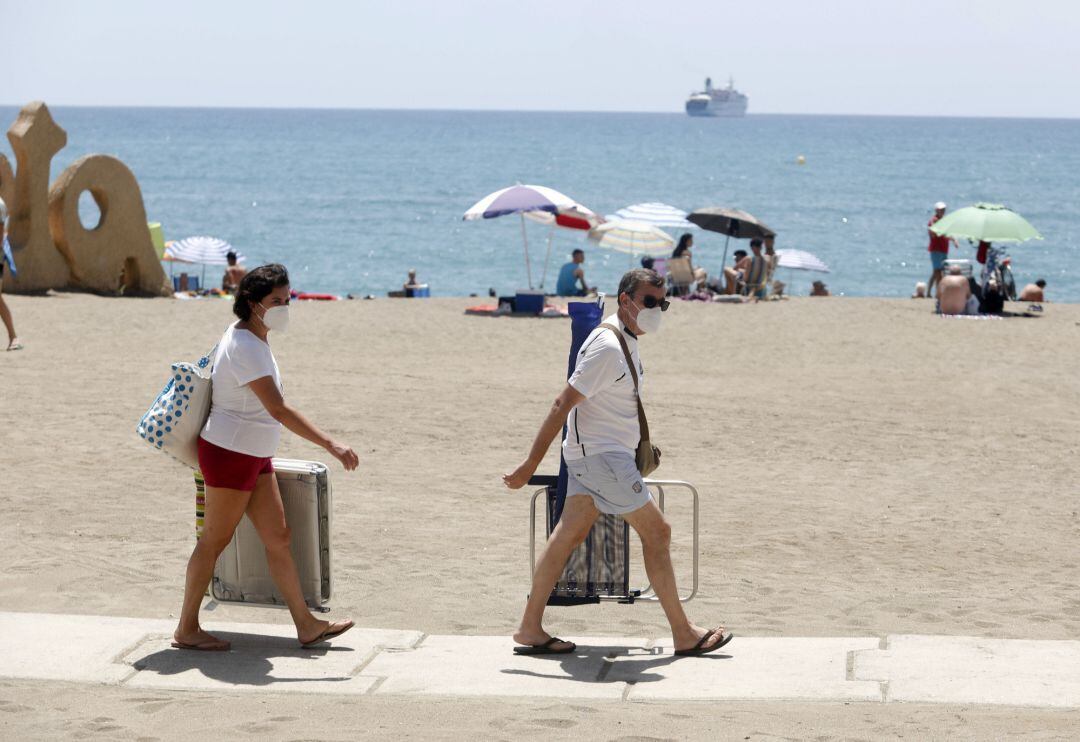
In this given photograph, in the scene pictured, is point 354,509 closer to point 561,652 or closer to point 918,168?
point 561,652

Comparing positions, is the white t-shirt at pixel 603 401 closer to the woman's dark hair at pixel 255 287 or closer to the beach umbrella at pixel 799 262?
the woman's dark hair at pixel 255 287

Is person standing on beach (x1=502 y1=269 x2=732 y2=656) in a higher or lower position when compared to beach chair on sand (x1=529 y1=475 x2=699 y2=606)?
Answer: higher

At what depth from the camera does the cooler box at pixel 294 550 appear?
6004 millimetres

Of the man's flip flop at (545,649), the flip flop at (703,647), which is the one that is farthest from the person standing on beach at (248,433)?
the flip flop at (703,647)

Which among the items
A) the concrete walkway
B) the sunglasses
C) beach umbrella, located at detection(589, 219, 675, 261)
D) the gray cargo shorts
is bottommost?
the concrete walkway

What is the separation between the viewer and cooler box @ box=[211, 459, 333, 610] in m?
6.00

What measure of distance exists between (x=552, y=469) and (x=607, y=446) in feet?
15.7

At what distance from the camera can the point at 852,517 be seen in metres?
9.09

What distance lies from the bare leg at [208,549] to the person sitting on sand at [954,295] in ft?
51.1

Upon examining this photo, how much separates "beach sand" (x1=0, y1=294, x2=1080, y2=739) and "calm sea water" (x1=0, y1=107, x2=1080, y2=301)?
2081 cm

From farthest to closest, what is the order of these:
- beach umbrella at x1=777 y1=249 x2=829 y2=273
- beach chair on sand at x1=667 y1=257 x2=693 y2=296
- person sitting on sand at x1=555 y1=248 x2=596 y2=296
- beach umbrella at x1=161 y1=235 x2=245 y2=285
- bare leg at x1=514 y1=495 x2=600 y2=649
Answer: beach umbrella at x1=777 y1=249 x2=829 y2=273 → beach umbrella at x1=161 y1=235 x2=245 y2=285 → person sitting on sand at x1=555 y1=248 x2=596 y2=296 → beach chair on sand at x1=667 y1=257 x2=693 y2=296 → bare leg at x1=514 y1=495 x2=600 y2=649

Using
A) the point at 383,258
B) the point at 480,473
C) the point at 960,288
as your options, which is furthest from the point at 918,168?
the point at 480,473

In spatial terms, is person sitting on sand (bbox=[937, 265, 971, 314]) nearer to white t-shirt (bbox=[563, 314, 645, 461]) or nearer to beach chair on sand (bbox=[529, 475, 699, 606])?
beach chair on sand (bbox=[529, 475, 699, 606])

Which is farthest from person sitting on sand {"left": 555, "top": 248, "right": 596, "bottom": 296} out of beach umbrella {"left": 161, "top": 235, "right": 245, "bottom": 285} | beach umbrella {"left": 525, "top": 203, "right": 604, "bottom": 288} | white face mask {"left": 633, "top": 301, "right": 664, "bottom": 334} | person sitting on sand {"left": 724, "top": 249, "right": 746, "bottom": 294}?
white face mask {"left": 633, "top": 301, "right": 664, "bottom": 334}
